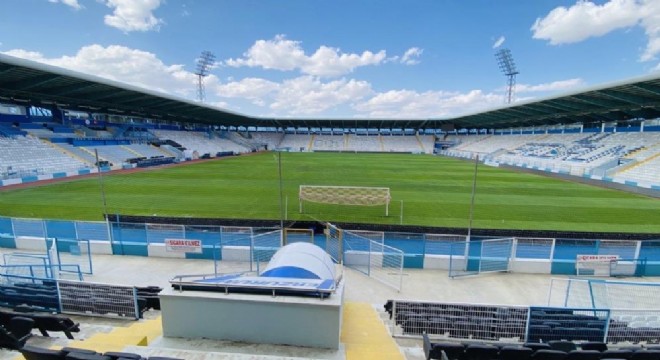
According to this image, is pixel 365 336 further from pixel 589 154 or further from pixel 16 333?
pixel 589 154

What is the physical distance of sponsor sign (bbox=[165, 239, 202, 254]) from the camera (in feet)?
36.0

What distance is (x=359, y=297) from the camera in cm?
870

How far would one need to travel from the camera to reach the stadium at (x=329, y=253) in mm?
4535

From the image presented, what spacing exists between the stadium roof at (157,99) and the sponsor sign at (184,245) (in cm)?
2297

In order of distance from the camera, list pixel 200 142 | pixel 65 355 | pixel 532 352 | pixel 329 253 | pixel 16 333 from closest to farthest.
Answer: pixel 65 355, pixel 532 352, pixel 16 333, pixel 329 253, pixel 200 142

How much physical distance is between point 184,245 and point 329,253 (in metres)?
5.14

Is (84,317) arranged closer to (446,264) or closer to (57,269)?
(57,269)

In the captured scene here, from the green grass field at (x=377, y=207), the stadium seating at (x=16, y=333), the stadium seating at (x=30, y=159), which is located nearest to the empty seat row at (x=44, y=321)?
the stadium seating at (x=16, y=333)

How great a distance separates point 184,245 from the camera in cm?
1102

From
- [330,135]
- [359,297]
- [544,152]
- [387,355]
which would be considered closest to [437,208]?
[359,297]

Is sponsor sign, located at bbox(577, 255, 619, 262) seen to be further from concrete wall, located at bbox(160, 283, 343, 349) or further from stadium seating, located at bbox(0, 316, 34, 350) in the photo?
stadium seating, located at bbox(0, 316, 34, 350)

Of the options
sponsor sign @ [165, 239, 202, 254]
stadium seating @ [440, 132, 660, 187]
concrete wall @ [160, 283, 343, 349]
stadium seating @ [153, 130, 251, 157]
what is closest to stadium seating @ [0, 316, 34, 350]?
concrete wall @ [160, 283, 343, 349]

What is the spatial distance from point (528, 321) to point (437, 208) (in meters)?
13.5

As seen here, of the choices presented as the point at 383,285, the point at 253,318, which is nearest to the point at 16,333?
the point at 253,318
